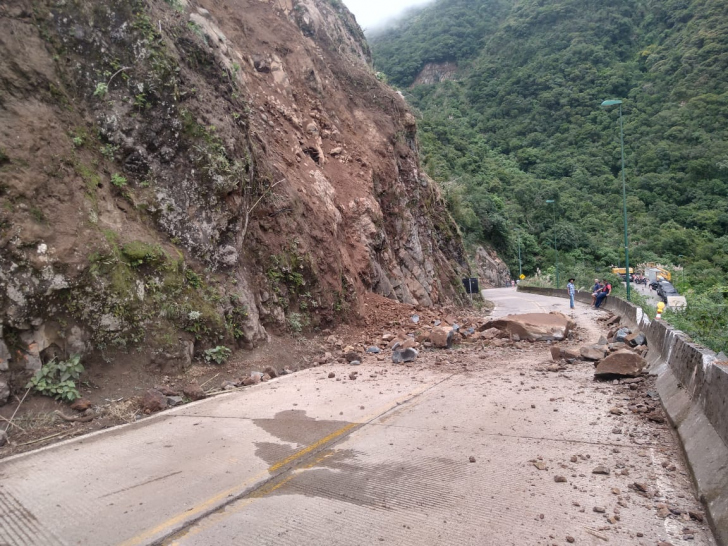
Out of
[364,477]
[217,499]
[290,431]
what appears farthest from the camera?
[290,431]

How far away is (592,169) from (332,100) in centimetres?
6721

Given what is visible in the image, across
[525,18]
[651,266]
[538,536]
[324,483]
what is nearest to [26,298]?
[324,483]

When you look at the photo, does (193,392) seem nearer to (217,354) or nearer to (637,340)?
(217,354)

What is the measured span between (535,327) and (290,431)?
899 centimetres

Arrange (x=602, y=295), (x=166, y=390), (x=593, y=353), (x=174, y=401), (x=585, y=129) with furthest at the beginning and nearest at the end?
(x=585, y=129), (x=602, y=295), (x=593, y=353), (x=166, y=390), (x=174, y=401)

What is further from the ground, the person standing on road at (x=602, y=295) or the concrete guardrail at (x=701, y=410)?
the concrete guardrail at (x=701, y=410)

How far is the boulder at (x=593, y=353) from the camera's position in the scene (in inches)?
382

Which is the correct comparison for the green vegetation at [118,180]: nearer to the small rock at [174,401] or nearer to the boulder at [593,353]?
the small rock at [174,401]

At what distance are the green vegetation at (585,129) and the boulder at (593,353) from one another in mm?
31894

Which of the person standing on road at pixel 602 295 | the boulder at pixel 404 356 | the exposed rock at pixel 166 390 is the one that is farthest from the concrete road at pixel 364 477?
the person standing on road at pixel 602 295

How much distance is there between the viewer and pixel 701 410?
16.7 ft

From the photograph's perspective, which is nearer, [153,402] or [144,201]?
[153,402]

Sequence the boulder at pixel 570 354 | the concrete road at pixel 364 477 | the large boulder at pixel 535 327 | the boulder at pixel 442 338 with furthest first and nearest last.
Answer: the large boulder at pixel 535 327
the boulder at pixel 442 338
the boulder at pixel 570 354
the concrete road at pixel 364 477

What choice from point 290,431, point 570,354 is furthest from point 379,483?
point 570,354
